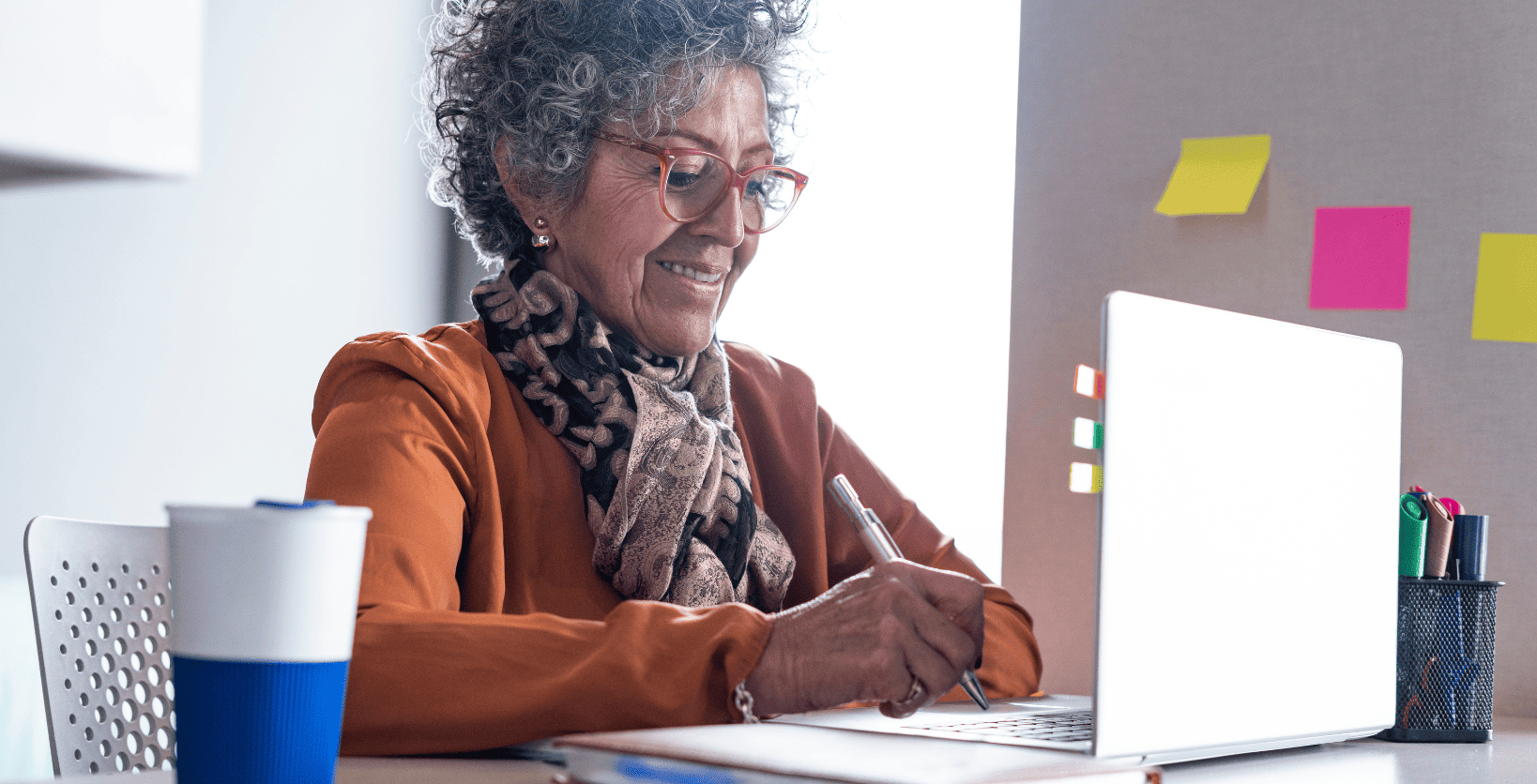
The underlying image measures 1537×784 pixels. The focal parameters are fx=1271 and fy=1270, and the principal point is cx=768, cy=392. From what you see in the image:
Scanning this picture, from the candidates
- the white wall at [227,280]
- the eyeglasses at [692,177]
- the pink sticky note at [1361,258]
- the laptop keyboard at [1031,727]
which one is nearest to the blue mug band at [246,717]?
the laptop keyboard at [1031,727]

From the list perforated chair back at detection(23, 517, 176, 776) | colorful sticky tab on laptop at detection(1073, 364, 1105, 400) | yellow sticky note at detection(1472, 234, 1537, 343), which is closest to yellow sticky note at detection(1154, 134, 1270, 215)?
yellow sticky note at detection(1472, 234, 1537, 343)

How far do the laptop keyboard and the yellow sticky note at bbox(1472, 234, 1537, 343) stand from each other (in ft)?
2.20

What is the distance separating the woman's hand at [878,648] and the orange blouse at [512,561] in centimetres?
2

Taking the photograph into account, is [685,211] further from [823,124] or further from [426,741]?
[823,124]

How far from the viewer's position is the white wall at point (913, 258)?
1968 mm

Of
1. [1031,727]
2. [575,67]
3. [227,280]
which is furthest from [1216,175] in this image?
[227,280]

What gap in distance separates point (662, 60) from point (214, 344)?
113cm

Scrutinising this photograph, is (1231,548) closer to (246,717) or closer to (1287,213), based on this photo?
(246,717)

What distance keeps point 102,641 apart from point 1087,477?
821mm

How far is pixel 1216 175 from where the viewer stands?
4.54ft

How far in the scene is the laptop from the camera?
2.12 feet

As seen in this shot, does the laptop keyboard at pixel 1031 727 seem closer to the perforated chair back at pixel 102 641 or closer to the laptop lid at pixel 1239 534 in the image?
the laptop lid at pixel 1239 534

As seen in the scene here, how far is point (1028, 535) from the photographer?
1.46 meters

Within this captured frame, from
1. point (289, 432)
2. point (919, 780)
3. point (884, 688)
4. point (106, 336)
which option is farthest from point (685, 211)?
point (289, 432)
